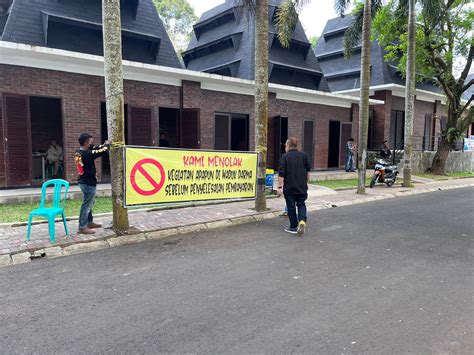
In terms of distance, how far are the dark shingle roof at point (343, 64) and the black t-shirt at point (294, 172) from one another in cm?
1709

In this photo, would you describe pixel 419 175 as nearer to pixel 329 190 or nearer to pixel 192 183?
pixel 329 190

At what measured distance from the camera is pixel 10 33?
37.8ft

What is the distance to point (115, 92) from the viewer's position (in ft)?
21.2

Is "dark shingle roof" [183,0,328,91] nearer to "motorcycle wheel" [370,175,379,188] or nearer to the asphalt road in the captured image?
"motorcycle wheel" [370,175,379,188]

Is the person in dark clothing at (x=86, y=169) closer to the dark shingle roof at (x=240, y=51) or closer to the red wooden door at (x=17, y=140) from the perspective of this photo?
the red wooden door at (x=17, y=140)

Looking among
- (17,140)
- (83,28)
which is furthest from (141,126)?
(83,28)

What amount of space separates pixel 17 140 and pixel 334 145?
15.1 metres

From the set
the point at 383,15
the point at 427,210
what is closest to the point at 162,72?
the point at 427,210

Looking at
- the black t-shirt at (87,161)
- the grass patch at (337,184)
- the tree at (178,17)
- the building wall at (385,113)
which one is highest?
the tree at (178,17)

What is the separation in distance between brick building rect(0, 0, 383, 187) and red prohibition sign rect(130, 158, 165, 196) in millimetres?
4998

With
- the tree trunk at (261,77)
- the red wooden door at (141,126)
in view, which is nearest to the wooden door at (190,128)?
the red wooden door at (141,126)

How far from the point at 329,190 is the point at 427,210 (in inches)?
144

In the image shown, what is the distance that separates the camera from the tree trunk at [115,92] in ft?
21.0

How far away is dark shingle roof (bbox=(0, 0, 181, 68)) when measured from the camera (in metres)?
12.1
